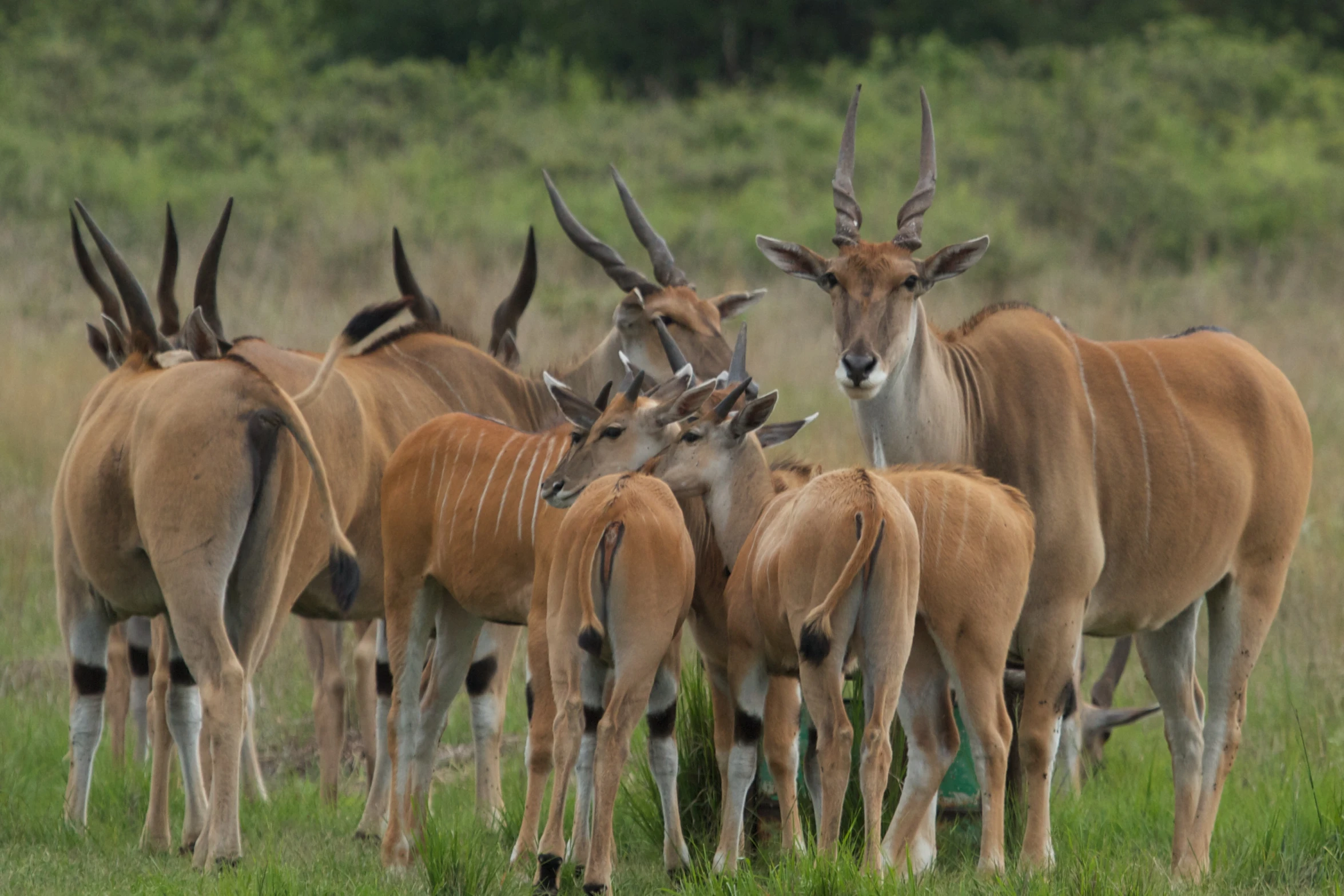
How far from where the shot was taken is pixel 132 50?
23219 millimetres

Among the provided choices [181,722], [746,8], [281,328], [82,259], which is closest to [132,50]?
[746,8]

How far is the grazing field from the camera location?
5.40 m

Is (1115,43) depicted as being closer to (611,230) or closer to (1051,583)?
(611,230)

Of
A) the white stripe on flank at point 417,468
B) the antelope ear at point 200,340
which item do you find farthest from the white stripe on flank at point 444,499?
the antelope ear at point 200,340

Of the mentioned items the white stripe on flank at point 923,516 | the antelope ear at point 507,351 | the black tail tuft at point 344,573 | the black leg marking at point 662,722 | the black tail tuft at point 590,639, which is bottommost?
the black leg marking at point 662,722

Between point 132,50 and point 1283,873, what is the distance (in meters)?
21.4

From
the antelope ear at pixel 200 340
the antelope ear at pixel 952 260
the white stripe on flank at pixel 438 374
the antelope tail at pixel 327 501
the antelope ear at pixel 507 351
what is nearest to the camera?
the antelope tail at pixel 327 501

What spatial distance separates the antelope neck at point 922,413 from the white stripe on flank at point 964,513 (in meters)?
0.50

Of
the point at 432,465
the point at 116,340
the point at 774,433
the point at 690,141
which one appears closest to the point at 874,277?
the point at 774,433

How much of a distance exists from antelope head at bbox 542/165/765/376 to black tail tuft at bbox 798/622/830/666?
9.08 feet

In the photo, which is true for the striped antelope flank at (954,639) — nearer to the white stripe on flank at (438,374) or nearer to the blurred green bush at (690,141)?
the white stripe on flank at (438,374)

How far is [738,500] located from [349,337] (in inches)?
55.1

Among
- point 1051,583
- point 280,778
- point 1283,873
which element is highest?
point 1051,583

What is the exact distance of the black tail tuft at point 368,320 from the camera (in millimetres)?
5469
